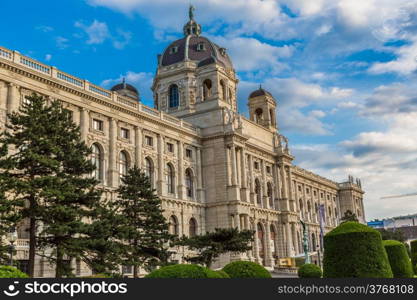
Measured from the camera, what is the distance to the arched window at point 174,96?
69438 mm

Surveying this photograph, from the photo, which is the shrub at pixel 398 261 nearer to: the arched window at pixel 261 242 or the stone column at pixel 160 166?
the stone column at pixel 160 166

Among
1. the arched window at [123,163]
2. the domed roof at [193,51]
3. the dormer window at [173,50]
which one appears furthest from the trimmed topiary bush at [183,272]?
the dormer window at [173,50]

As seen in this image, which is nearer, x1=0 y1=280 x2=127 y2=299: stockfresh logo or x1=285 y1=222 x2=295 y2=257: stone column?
Result: x1=0 y1=280 x2=127 y2=299: stockfresh logo

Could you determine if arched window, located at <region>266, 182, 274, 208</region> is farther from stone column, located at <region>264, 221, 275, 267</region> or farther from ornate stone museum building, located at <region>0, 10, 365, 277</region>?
stone column, located at <region>264, 221, 275, 267</region>

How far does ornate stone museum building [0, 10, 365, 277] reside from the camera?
40.6m

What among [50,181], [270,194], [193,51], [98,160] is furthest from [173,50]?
[50,181]

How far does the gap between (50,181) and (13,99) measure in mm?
13473

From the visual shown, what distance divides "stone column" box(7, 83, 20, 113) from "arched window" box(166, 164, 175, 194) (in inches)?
783

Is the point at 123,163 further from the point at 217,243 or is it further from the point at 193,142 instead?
the point at 217,243

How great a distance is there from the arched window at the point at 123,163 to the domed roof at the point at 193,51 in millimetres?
26977

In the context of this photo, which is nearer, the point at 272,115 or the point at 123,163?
the point at 123,163

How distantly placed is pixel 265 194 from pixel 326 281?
54.3m

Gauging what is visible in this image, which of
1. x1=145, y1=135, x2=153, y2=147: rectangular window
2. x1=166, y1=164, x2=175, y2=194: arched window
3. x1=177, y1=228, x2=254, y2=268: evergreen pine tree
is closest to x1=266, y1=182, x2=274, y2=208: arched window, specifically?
x1=166, y1=164, x2=175, y2=194: arched window

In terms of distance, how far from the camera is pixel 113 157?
4403 cm
